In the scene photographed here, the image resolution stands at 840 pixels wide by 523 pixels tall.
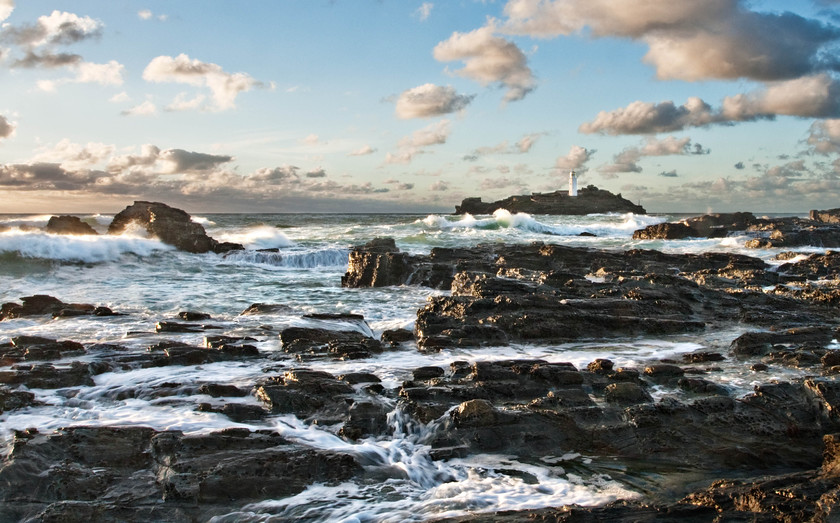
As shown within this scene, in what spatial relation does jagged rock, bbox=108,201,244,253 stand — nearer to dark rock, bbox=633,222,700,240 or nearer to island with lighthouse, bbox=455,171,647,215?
dark rock, bbox=633,222,700,240

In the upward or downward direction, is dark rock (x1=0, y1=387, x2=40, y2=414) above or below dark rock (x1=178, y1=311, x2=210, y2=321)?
below

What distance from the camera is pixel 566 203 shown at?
9131 centimetres

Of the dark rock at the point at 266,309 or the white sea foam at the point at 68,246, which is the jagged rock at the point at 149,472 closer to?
the dark rock at the point at 266,309

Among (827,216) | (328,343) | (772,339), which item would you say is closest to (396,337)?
(328,343)

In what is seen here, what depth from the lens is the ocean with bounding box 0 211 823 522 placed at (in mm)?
5082

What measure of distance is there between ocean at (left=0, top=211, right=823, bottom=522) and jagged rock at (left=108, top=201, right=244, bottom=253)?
2344 mm

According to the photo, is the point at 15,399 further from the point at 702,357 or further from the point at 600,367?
the point at 702,357

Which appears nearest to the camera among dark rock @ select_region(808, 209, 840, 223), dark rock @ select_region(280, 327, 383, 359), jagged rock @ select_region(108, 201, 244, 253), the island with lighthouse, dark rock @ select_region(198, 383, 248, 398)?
dark rock @ select_region(198, 383, 248, 398)

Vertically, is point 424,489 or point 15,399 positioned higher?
point 15,399

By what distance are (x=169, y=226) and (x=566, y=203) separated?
72.3 metres

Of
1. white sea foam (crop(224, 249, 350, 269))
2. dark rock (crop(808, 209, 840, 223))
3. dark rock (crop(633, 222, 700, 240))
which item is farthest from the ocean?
dark rock (crop(808, 209, 840, 223))

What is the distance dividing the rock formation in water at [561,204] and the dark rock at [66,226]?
70427mm

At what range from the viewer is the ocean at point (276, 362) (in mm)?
5082

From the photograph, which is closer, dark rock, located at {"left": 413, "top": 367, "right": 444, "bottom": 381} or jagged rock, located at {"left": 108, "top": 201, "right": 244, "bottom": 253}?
dark rock, located at {"left": 413, "top": 367, "right": 444, "bottom": 381}
